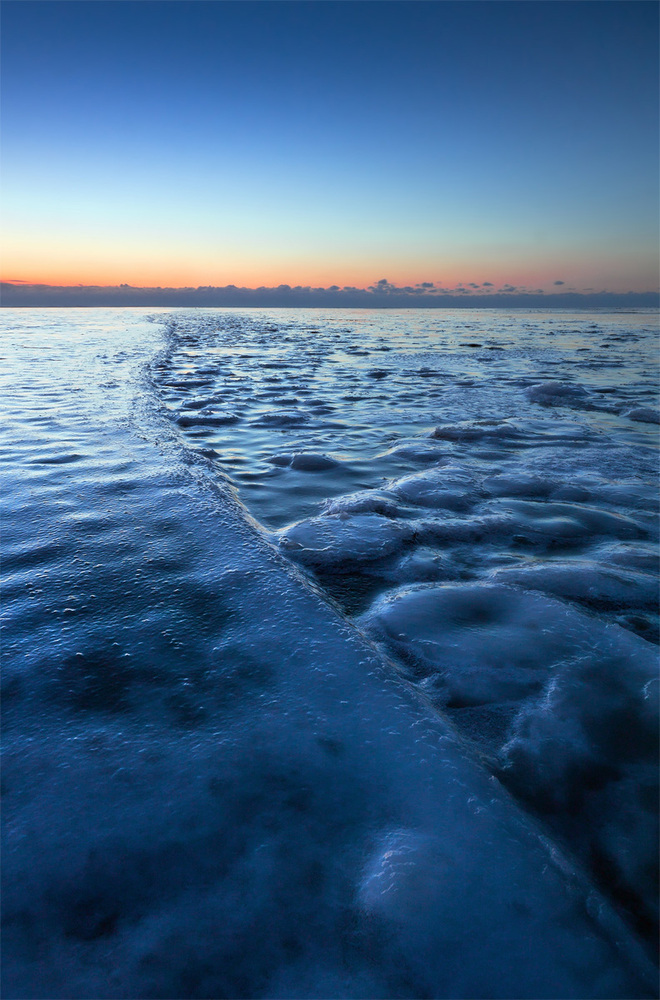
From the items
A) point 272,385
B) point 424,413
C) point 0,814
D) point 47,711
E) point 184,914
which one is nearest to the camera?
point 184,914

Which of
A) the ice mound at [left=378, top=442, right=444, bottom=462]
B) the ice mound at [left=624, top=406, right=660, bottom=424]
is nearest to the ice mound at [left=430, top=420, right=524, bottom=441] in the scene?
the ice mound at [left=378, top=442, right=444, bottom=462]

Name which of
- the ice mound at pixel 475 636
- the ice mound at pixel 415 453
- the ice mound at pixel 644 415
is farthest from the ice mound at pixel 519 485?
the ice mound at pixel 644 415

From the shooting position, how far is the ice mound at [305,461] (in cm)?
465

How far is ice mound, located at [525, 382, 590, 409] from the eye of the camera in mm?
7921

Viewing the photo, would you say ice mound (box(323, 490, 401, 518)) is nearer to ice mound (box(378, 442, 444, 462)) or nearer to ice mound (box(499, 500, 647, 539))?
ice mound (box(499, 500, 647, 539))

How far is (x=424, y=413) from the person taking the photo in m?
7.22

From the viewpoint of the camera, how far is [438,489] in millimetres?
3992

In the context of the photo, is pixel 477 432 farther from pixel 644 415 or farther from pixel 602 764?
→ pixel 602 764

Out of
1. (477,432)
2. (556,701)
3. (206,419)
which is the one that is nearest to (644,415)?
(477,432)

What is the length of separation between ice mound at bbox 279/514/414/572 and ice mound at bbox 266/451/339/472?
1.28 meters

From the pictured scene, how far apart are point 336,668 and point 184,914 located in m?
0.91

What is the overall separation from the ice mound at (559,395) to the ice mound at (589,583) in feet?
18.9

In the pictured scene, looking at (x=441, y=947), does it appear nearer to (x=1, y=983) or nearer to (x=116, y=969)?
(x=116, y=969)

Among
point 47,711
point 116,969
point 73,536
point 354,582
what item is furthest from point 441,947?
point 73,536
